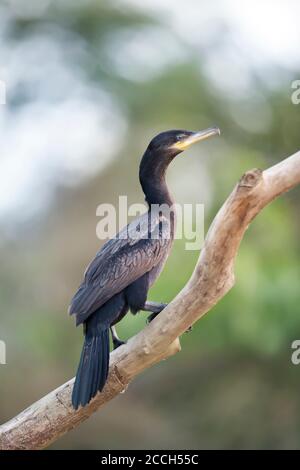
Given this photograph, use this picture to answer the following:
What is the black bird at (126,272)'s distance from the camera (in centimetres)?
489

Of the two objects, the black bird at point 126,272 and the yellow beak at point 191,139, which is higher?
the yellow beak at point 191,139

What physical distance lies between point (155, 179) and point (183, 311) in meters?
1.16

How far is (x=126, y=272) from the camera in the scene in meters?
5.18

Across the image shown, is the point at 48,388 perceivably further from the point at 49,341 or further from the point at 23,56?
the point at 23,56

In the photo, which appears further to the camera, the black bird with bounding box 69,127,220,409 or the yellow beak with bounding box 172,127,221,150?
the yellow beak with bounding box 172,127,221,150

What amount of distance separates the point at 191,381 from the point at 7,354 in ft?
8.57

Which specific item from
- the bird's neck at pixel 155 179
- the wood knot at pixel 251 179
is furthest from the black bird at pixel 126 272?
the wood knot at pixel 251 179

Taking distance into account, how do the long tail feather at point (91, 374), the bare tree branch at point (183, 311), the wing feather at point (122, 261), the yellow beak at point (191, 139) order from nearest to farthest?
the bare tree branch at point (183, 311), the long tail feather at point (91, 374), the wing feather at point (122, 261), the yellow beak at point (191, 139)

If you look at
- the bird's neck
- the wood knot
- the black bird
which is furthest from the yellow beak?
the wood knot

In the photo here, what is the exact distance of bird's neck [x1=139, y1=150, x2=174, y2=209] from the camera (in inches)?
219

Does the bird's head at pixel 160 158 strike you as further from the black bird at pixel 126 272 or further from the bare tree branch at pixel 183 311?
the bare tree branch at pixel 183 311

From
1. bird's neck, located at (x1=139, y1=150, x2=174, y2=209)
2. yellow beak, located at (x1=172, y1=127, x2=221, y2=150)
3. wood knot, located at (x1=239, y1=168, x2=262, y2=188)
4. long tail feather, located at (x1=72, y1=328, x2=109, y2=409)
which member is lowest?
long tail feather, located at (x1=72, y1=328, x2=109, y2=409)

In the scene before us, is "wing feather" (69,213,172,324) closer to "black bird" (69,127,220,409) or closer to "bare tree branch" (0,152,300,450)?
"black bird" (69,127,220,409)

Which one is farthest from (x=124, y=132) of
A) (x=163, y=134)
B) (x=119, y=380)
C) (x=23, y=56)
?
(x=119, y=380)
